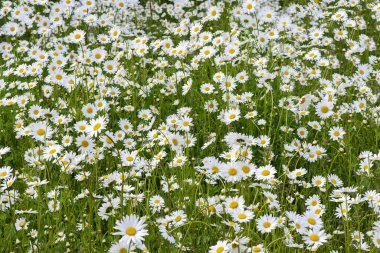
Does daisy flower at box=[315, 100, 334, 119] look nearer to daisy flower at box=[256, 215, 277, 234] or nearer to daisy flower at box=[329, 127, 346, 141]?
daisy flower at box=[329, 127, 346, 141]

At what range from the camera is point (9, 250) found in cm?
249

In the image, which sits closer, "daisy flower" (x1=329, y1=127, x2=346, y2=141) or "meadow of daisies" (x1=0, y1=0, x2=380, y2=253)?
"meadow of daisies" (x1=0, y1=0, x2=380, y2=253)

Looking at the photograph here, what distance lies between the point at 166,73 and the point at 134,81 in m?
0.66

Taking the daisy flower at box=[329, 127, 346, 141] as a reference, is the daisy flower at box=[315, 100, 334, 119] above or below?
above

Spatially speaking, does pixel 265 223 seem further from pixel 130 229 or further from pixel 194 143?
pixel 194 143

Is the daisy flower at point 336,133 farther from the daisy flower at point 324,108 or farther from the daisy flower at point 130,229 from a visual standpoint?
the daisy flower at point 130,229

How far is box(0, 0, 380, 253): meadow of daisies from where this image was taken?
8.04ft

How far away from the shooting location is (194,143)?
363cm

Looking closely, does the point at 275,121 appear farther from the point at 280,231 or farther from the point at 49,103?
the point at 49,103

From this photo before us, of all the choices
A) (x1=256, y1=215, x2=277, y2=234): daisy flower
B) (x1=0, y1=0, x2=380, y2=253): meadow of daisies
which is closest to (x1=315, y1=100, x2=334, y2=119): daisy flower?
(x1=0, y1=0, x2=380, y2=253): meadow of daisies

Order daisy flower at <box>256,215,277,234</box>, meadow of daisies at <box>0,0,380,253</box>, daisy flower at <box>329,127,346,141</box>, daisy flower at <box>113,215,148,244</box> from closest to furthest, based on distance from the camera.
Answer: daisy flower at <box>113,215,148,244</box> → daisy flower at <box>256,215,277,234</box> → meadow of daisies at <box>0,0,380,253</box> → daisy flower at <box>329,127,346,141</box>

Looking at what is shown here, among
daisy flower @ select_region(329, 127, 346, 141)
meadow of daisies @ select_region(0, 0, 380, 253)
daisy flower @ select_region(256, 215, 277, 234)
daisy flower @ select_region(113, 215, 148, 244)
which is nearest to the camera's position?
daisy flower @ select_region(113, 215, 148, 244)

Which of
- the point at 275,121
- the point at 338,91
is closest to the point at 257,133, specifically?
the point at 275,121

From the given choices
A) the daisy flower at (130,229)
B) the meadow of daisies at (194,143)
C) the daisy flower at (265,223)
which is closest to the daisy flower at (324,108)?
the meadow of daisies at (194,143)
